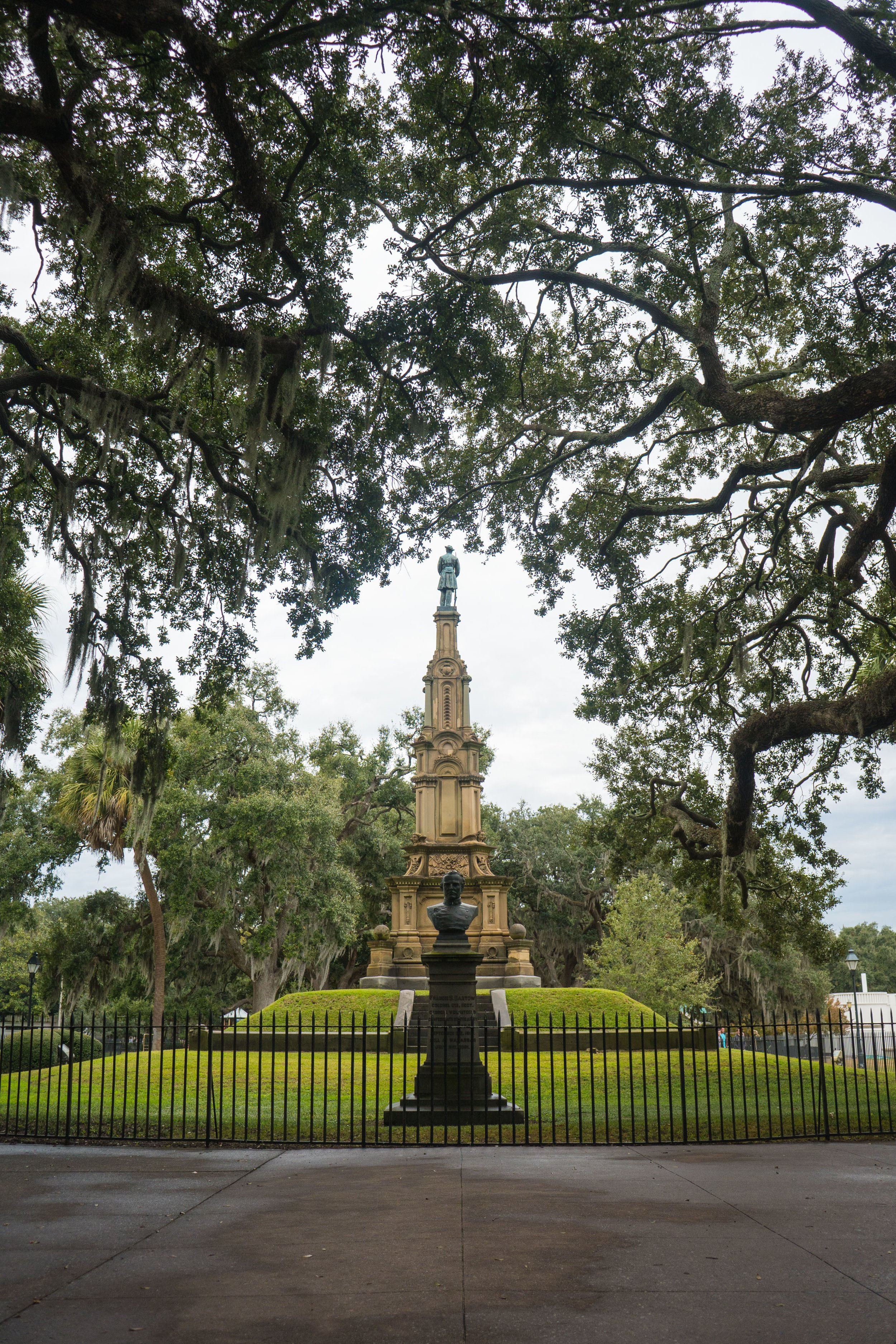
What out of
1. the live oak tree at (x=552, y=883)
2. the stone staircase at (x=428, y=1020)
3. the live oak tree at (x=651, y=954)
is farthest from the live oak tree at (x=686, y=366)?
the live oak tree at (x=552, y=883)

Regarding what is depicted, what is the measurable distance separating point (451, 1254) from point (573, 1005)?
20098mm

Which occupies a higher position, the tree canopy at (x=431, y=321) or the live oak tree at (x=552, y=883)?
the tree canopy at (x=431, y=321)

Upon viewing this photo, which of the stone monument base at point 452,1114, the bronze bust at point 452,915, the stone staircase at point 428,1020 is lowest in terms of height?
the stone staircase at point 428,1020

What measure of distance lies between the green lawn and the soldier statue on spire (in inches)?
682

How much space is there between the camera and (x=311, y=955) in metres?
35.3

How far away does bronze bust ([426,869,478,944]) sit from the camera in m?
13.8

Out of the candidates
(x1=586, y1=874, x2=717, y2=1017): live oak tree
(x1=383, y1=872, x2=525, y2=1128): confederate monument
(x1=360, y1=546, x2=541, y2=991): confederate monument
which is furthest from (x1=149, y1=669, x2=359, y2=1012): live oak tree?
(x1=383, y1=872, x2=525, y2=1128): confederate monument

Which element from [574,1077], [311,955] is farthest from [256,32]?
A: [311,955]

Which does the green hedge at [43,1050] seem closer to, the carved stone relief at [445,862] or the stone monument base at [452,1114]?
the stone monument base at [452,1114]

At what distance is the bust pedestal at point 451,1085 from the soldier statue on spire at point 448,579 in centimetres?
2189

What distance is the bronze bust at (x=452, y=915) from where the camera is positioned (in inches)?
543

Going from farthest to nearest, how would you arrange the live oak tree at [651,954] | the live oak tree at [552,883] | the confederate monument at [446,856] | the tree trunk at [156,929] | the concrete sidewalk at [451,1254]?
the live oak tree at [552,883]
the live oak tree at [651,954]
the tree trunk at [156,929]
the confederate monument at [446,856]
the concrete sidewalk at [451,1254]

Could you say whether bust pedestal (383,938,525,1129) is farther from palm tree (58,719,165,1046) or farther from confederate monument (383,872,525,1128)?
palm tree (58,719,165,1046)

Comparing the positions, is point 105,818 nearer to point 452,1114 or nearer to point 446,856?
point 446,856
